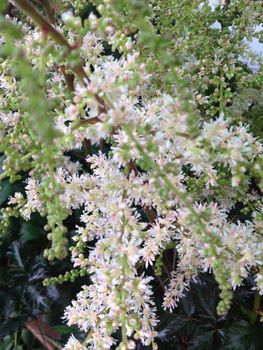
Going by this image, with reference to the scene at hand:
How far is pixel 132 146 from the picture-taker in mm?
508

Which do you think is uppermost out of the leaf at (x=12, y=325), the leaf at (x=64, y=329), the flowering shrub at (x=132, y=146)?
the flowering shrub at (x=132, y=146)

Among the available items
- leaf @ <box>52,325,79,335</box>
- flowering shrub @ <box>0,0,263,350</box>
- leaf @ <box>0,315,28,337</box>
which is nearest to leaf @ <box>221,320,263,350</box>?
flowering shrub @ <box>0,0,263,350</box>

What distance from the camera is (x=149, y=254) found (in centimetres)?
68

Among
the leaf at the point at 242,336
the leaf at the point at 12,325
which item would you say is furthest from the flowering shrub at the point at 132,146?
the leaf at the point at 12,325

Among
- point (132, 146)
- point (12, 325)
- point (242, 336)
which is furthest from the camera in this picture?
point (12, 325)

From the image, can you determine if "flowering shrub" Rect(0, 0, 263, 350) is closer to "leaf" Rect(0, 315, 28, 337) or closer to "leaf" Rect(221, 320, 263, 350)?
"leaf" Rect(221, 320, 263, 350)

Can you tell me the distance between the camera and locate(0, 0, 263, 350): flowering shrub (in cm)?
47

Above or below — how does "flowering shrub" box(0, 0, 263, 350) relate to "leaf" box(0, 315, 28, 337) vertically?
above

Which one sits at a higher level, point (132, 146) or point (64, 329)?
point (132, 146)

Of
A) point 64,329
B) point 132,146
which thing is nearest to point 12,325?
point 64,329

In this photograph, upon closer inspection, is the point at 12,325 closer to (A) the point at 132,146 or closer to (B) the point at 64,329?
(B) the point at 64,329

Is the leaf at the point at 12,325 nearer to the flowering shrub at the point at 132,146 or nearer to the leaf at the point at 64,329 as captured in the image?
the leaf at the point at 64,329

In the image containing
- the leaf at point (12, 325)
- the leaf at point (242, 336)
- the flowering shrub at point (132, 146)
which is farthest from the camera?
the leaf at point (12, 325)

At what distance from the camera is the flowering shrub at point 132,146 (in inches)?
18.6
